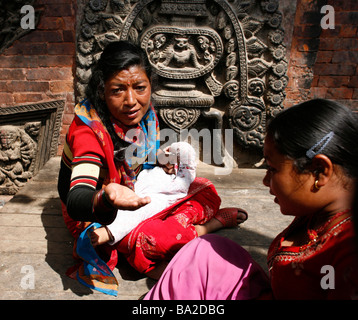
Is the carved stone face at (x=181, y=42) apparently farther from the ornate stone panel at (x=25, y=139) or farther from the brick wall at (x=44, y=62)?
the ornate stone panel at (x=25, y=139)

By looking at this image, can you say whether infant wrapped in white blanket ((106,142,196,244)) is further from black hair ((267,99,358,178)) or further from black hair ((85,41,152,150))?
black hair ((267,99,358,178))

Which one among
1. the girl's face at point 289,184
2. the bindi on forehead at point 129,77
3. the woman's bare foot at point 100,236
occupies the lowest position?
the woman's bare foot at point 100,236

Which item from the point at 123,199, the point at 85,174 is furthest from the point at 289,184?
A: the point at 85,174

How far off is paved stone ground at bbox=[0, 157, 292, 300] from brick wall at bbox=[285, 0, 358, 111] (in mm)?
1152

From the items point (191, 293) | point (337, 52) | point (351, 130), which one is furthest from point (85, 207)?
point (337, 52)

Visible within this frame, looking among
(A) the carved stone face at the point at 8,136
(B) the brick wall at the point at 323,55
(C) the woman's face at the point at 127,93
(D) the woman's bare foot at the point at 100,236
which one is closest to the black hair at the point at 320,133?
(C) the woman's face at the point at 127,93

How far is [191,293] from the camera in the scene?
117cm

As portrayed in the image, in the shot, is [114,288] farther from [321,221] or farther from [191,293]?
[321,221]

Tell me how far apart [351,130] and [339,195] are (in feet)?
0.70

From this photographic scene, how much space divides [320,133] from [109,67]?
3.63ft

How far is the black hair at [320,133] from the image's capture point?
3.13 feet

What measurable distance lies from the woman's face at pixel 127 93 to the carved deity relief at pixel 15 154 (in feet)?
6.32

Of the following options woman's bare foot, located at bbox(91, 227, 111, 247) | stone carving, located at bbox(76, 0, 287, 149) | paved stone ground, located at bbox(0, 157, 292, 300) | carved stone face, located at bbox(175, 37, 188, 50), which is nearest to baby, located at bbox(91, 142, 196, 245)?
woman's bare foot, located at bbox(91, 227, 111, 247)

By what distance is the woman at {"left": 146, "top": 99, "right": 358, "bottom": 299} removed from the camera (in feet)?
3.04
